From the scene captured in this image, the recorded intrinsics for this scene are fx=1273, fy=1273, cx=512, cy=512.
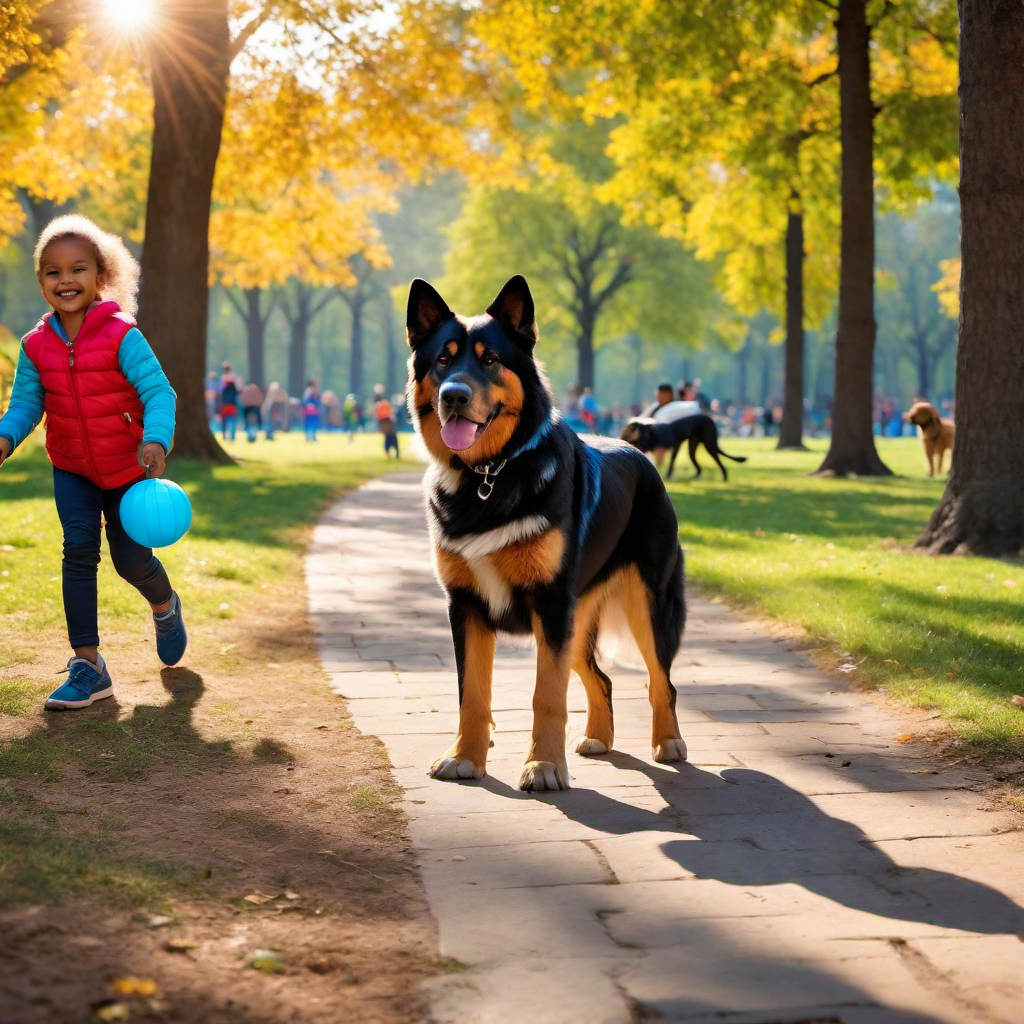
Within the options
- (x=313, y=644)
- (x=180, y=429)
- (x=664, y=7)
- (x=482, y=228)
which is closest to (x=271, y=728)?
(x=313, y=644)

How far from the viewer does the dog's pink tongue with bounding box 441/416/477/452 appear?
14.7 feet

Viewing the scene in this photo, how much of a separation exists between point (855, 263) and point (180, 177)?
33.1ft

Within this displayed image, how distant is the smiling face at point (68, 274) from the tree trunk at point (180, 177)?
12.6 metres

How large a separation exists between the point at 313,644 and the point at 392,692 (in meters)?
1.33

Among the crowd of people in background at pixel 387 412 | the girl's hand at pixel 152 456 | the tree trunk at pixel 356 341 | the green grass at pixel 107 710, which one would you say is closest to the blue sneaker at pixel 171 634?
the green grass at pixel 107 710

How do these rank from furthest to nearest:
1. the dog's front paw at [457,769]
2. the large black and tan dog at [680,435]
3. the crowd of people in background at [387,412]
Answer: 1. the crowd of people in background at [387,412]
2. the large black and tan dog at [680,435]
3. the dog's front paw at [457,769]

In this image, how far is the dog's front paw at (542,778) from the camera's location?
460cm

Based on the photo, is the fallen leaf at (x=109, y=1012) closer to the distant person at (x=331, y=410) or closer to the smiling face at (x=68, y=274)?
the smiling face at (x=68, y=274)

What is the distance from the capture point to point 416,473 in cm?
2312

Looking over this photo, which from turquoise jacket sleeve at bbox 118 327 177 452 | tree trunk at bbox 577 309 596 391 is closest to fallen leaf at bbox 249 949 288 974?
turquoise jacket sleeve at bbox 118 327 177 452

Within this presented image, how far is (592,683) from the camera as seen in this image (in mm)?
5203

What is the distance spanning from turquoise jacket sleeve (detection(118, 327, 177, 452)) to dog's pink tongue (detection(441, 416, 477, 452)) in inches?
59.4

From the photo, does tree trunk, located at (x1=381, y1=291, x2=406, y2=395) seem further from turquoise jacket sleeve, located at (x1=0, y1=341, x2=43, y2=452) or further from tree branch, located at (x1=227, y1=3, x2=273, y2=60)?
turquoise jacket sleeve, located at (x1=0, y1=341, x2=43, y2=452)

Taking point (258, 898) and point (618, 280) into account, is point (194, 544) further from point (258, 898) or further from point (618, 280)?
point (618, 280)
